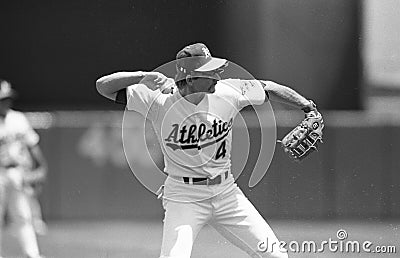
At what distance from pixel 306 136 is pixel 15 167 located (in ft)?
9.11

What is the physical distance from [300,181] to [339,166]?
0.73m

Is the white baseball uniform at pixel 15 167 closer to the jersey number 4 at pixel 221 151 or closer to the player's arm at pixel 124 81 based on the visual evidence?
the player's arm at pixel 124 81

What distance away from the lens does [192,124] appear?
16.9 ft

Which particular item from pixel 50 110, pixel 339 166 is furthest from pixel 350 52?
pixel 50 110

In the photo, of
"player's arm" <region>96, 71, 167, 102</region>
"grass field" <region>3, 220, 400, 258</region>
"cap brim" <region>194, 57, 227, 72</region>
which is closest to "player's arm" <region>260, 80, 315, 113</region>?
"cap brim" <region>194, 57, 227, 72</region>

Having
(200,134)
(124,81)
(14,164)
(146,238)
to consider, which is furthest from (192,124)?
(146,238)

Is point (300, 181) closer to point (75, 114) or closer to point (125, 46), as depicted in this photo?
point (125, 46)

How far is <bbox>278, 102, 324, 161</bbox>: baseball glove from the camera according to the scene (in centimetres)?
541

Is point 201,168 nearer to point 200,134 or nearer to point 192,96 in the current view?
point 200,134

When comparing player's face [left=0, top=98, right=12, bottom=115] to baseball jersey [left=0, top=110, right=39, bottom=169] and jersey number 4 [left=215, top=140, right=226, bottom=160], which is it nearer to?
baseball jersey [left=0, top=110, right=39, bottom=169]

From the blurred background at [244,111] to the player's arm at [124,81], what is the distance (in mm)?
1809

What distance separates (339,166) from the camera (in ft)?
→ 28.0

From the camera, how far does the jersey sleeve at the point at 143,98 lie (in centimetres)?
515

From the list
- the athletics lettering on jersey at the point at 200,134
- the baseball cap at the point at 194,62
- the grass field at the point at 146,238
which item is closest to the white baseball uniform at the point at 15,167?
the grass field at the point at 146,238
